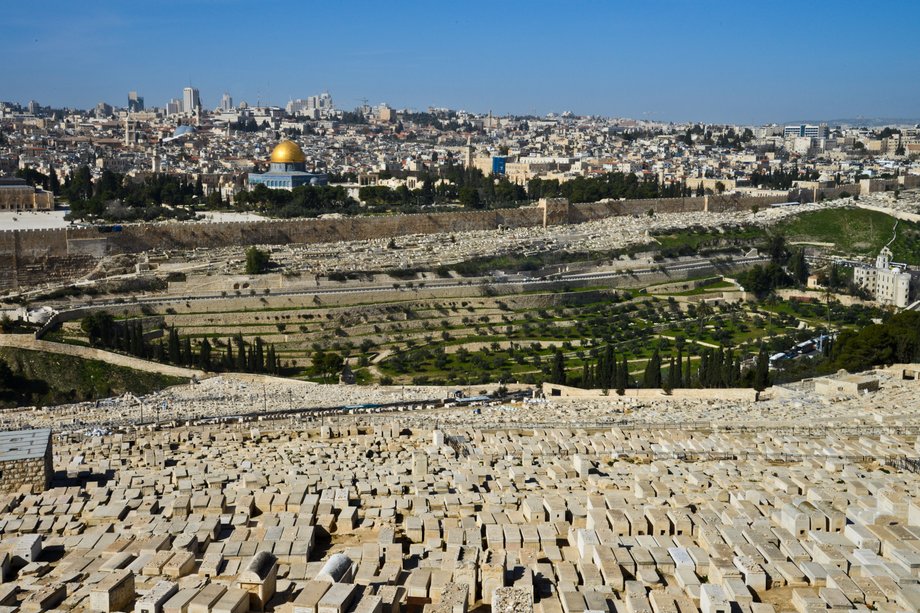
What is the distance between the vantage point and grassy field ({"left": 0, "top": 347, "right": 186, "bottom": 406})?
1869 cm

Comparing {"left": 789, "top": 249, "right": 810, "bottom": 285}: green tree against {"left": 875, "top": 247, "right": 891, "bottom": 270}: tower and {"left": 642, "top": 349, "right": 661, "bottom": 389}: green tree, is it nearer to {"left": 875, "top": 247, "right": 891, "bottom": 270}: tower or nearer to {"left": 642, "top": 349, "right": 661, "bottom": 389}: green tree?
{"left": 875, "top": 247, "right": 891, "bottom": 270}: tower

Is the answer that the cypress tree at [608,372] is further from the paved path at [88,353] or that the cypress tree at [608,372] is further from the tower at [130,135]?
the tower at [130,135]

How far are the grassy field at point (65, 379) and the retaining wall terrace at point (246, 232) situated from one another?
8.65 m

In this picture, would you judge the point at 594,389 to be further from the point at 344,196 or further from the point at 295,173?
the point at 295,173

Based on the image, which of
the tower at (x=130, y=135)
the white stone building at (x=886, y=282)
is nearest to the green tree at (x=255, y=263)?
the white stone building at (x=886, y=282)

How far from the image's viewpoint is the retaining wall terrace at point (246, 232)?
1114 inches

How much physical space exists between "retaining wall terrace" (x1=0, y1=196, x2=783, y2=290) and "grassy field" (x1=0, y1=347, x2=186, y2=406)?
865 cm

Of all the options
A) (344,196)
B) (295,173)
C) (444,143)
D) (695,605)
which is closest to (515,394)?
(695,605)

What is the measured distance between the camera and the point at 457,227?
38094 mm

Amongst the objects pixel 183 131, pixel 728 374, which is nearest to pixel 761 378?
pixel 728 374

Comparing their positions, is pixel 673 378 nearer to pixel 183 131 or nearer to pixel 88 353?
pixel 88 353

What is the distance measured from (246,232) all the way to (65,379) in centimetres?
1407

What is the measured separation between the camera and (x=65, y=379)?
64.2ft

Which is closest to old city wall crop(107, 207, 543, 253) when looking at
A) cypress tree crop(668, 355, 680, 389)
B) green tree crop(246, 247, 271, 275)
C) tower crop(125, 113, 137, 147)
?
green tree crop(246, 247, 271, 275)
